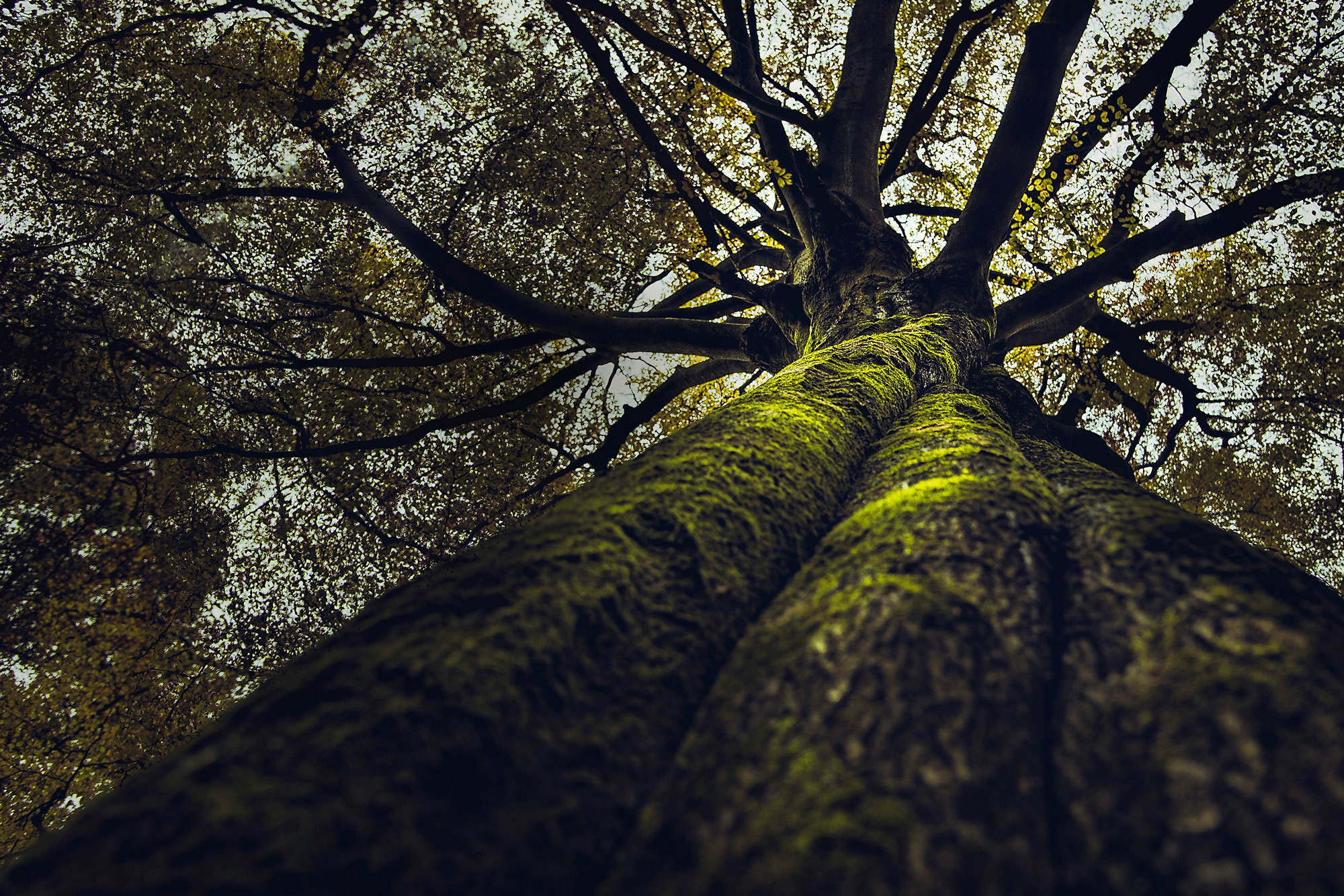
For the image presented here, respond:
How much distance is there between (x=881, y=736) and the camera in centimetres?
114

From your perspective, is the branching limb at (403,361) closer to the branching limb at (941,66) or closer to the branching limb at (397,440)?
the branching limb at (397,440)

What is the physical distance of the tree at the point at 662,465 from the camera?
1.01 metres

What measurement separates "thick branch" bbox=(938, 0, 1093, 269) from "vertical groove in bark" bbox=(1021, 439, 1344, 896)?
4688 millimetres

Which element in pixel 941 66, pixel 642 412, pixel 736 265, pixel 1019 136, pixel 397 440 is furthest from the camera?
pixel 736 265

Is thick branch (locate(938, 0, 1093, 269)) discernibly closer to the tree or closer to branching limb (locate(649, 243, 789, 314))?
the tree

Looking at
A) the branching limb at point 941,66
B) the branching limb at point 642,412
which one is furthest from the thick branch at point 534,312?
the branching limb at point 941,66

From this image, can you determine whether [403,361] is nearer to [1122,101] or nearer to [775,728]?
[775,728]

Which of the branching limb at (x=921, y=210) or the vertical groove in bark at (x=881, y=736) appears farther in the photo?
the branching limb at (x=921, y=210)

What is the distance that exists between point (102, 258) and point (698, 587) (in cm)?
902

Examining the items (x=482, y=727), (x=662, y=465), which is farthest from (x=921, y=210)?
(x=482, y=727)

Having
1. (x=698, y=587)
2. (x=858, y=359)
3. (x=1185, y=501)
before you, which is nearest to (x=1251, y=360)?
(x=1185, y=501)

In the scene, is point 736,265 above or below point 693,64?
above

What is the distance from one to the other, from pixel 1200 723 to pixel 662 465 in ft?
4.76

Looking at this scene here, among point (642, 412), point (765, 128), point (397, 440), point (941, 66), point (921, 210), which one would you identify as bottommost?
point (397, 440)
